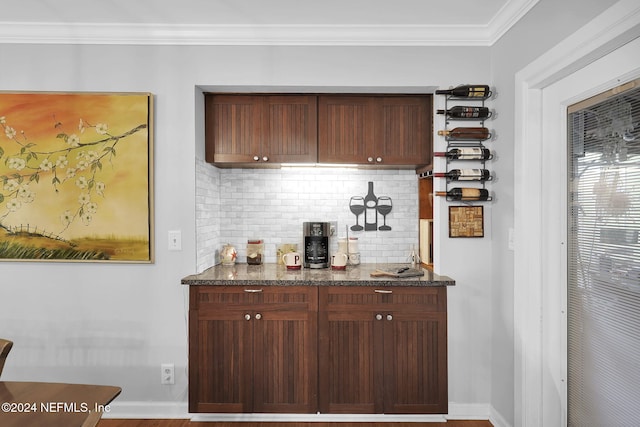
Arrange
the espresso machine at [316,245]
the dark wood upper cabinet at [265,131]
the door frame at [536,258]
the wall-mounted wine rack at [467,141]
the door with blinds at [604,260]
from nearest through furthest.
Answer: the door with blinds at [604,260] → the door frame at [536,258] → the wall-mounted wine rack at [467,141] → the dark wood upper cabinet at [265,131] → the espresso machine at [316,245]

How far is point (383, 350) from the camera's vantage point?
8.57 ft

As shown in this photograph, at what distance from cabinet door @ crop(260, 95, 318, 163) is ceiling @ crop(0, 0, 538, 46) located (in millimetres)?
398

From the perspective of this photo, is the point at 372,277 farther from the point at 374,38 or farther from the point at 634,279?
the point at 374,38

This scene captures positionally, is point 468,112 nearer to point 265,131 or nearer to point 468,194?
point 468,194

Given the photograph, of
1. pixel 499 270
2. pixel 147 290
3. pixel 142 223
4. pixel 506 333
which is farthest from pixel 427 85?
pixel 147 290

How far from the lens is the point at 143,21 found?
266cm

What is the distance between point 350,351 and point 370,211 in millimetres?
1158

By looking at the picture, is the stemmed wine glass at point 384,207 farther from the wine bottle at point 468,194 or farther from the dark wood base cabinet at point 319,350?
the dark wood base cabinet at point 319,350

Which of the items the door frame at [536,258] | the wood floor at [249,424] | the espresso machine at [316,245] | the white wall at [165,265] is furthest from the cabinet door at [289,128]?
the wood floor at [249,424]

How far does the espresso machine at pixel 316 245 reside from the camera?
307cm

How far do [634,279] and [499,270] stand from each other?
1.02 meters

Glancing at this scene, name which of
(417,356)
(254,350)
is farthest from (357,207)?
(254,350)

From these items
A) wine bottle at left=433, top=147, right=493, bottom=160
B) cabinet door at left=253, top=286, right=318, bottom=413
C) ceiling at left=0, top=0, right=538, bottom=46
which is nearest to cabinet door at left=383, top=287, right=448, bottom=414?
cabinet door at left=253, top=286, right=318, bottom=413

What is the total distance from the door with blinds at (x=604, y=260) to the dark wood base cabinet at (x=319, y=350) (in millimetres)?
814
